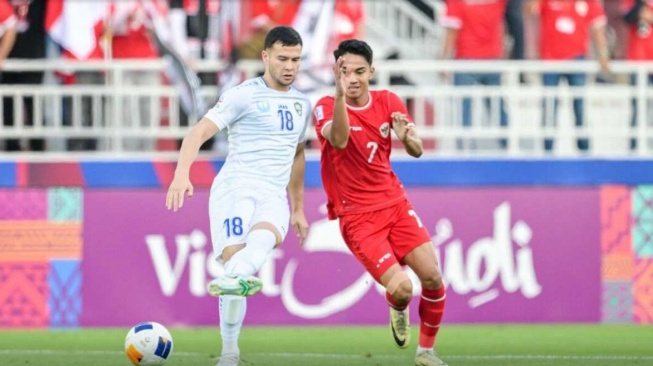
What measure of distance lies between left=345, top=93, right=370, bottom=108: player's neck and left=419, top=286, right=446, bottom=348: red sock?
1385mm

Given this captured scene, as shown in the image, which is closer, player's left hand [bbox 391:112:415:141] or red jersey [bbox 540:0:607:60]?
player's left hand [bbox 391:112:415:141]

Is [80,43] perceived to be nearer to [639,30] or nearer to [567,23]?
[567,23]

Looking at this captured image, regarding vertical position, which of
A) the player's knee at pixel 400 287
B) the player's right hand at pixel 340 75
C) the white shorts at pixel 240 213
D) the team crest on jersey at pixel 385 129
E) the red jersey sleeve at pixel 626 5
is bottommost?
the player's knee at pixel 400 287

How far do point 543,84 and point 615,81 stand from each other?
117 cm

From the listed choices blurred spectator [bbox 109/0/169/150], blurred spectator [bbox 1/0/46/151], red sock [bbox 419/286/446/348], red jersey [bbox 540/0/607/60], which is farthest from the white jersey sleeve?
red jersey [bbox 540/0/607/60]

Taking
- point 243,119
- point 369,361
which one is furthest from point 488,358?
point 243,119

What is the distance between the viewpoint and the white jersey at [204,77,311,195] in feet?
36.0

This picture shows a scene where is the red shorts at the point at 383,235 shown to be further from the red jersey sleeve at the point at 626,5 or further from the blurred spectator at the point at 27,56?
the red jersey sleeve at the point at 626,5

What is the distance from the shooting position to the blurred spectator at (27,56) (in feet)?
53.5

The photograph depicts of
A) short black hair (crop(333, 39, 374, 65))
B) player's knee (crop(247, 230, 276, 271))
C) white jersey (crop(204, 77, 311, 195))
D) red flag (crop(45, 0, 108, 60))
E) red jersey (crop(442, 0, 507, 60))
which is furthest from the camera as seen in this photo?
red jersey (crop(442, 0, 507, 60))

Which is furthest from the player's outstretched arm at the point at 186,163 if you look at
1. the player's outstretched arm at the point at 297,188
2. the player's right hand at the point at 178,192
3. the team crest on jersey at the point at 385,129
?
the team crest on jersey at the point at 385,129

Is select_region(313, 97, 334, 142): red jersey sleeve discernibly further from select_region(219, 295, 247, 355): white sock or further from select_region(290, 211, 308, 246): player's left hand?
select_region(219, 295, 247, 355): white sock

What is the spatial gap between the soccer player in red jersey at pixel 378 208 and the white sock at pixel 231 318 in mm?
1239

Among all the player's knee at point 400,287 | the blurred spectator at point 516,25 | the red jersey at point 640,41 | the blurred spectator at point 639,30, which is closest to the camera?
the player's knee at point 400,287
